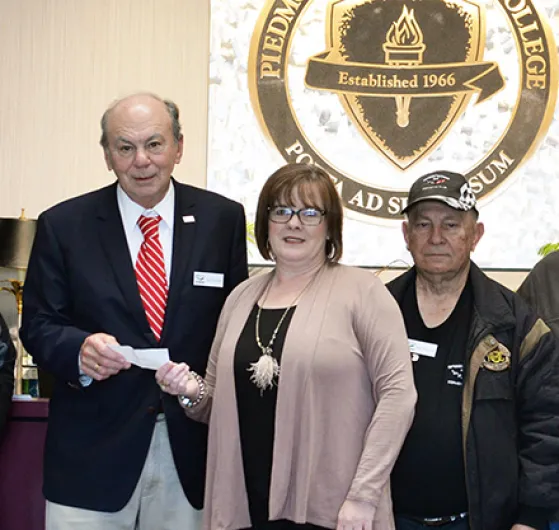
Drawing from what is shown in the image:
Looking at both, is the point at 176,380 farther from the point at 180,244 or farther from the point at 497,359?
the point at 497,359

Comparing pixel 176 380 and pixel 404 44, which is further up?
pixel 404 44

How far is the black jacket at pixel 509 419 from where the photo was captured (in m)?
2.19

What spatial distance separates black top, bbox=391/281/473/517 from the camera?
2232 millimetres

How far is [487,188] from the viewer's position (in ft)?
14.3

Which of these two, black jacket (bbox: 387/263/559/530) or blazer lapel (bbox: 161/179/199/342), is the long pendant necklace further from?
black jacket (bbox: 387/263/559/530)

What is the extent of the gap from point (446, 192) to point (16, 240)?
223 centimetres

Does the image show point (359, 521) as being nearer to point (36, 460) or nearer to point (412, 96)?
point (36, 460)

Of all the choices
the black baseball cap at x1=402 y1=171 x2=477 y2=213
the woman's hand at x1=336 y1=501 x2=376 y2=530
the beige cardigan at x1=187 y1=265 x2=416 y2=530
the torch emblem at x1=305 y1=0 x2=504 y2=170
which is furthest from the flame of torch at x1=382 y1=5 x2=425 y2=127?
the woman's hand at x1=336 y1=501 x2=376 y2=530

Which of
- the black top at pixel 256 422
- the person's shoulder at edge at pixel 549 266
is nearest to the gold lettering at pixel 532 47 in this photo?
the person's shoulder at edge at pixel 549 266

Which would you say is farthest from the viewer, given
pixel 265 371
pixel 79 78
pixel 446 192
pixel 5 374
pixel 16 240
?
pixel 79 78

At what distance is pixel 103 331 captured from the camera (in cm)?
231

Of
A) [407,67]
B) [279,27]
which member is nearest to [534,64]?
[407,67]

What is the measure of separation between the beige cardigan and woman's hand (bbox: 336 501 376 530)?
0.02 m

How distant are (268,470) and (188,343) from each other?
49cm
